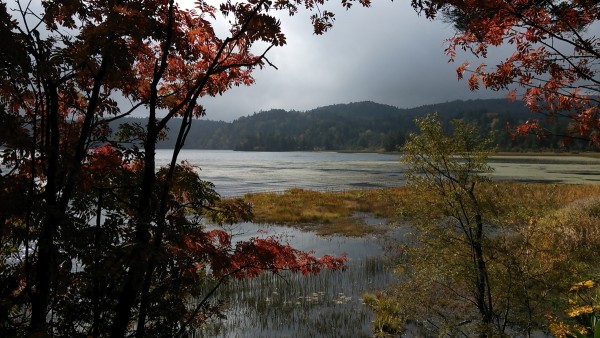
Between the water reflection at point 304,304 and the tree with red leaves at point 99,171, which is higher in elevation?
the tree with red leaves at point 99,171

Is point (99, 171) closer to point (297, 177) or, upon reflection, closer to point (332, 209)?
point (332, 209)

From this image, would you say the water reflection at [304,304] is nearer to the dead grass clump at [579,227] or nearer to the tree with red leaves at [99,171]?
the tree with red leaves at [99,171]

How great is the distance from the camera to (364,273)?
51.5ft

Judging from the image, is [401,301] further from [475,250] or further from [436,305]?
[436,305]

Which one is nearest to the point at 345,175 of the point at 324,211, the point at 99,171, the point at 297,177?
the point at 297,177

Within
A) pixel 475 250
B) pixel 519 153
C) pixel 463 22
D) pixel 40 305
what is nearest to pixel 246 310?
pixel 475 250

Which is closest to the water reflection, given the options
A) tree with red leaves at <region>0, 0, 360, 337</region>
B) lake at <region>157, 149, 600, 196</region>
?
tree with red leaves at <region>0, 0, 360, 337</region>

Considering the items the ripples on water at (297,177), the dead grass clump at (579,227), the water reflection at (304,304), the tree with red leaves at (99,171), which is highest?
the tree with red leaves at (99,171)

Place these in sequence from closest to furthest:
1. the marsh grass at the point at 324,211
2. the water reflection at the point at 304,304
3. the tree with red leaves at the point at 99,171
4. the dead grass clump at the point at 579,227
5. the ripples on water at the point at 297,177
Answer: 1. the tree with red leaves at the point at 99,171
2. the water reflection at the point at 304,304
3. the dead grass clump at the point at 579,227
4. the marsh grass at the point at 324,211
5. the ripples on water at the point at 297,177

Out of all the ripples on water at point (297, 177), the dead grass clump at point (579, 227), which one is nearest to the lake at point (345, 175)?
the ripples on water at point (297, 177)

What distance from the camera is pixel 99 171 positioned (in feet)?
14.5

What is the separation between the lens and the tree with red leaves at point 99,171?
10.6 feet

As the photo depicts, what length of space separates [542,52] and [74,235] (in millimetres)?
7027

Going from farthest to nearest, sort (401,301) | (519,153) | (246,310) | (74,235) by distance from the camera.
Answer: (519,153)
(246,310)
(401,301)
(74,235)
